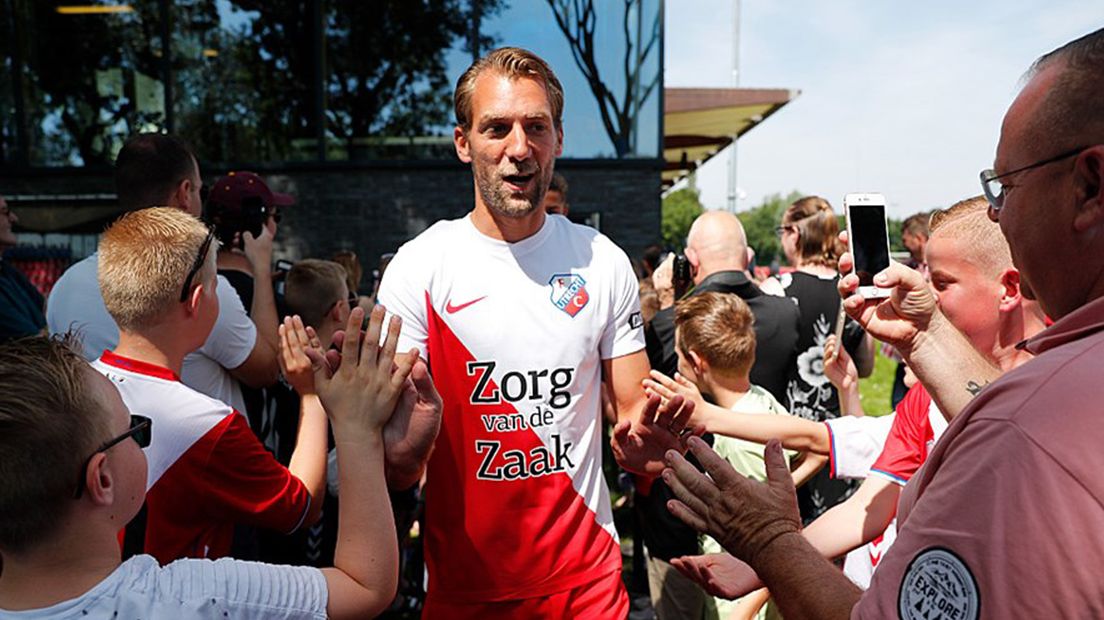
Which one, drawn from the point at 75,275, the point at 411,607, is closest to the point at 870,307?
the point at 75,275

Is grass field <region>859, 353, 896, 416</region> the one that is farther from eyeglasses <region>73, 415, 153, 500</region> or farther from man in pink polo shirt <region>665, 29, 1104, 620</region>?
eyeglasses <region>73, 415, 153, 500</region>

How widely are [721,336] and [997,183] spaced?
204 centimetres

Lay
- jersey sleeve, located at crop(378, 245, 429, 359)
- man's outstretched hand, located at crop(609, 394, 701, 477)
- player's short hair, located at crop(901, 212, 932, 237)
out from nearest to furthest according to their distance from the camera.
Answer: man's outstretched hand, located at crop(609, 394, 701, 477) < jersey sleeve, located at crop(378, 245, 429, 359) < player's short hair, located at crop(901, 212, 932, 237)

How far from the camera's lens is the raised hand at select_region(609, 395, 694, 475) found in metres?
2.23

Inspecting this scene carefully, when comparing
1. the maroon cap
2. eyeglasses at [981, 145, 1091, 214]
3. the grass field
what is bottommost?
the grass field

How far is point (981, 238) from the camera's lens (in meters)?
2.03

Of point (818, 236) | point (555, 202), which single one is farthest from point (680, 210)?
point (555, 202)

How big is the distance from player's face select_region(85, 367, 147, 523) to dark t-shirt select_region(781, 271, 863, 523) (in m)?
3.40

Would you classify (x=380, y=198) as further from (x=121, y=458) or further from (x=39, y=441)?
(x=39, y=441)

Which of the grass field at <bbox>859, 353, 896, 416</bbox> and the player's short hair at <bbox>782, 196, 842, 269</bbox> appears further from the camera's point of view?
the grass field at <bbox>859, 353, 896, 416</bbox>

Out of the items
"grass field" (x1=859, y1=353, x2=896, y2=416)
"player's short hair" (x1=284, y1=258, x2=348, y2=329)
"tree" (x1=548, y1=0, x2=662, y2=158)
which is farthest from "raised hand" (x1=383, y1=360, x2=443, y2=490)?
"tree" (x1=548, y1=0, x2=662, y2=158)

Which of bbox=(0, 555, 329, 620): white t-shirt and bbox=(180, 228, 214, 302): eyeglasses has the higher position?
bbox=(180, 228, 214, 302): eyeglasses

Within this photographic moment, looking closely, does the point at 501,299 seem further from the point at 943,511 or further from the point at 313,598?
the point at 943,511

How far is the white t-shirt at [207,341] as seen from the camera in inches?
103
